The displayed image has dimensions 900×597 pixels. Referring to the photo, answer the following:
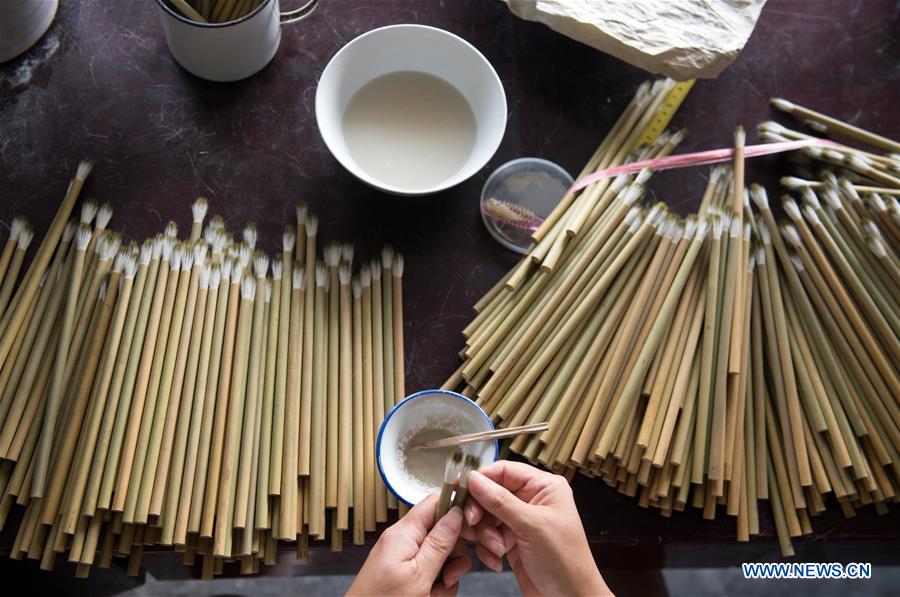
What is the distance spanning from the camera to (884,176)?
5.06 ft

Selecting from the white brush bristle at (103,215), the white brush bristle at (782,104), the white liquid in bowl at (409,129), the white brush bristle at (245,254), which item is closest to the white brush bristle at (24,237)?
the white brush bristle at (103,215)

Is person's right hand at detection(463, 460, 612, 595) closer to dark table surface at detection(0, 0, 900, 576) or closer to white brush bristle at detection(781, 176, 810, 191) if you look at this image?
dark table surface at detection(0, 0, 900, 576)

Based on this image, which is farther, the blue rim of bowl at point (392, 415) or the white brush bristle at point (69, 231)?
the white brush bristle at point (69, 231)

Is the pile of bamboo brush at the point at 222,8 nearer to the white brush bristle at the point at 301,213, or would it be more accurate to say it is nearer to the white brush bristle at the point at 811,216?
the white brush bristle at the point at 301,213

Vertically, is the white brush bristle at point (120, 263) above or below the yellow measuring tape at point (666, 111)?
below

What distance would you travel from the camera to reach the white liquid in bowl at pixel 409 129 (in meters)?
1.51

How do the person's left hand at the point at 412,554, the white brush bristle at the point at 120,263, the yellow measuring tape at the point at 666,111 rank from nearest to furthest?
1. the person's left hand at the point at 412,554
2. the white brush bristle at the point at 120,263
3. the yellow measuring tape at the point at 666,111

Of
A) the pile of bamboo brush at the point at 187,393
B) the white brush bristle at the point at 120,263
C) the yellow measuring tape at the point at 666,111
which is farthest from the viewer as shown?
the yellow measuring tape at the point at 666,111

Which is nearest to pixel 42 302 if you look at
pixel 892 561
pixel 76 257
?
pixel 76 257

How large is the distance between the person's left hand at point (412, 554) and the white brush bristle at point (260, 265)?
51 centimetres

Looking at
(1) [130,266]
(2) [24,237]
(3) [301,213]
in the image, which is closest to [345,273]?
(3) [301,213]

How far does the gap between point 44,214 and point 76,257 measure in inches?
6.1

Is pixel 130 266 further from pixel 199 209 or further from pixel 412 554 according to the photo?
pixel 412 554

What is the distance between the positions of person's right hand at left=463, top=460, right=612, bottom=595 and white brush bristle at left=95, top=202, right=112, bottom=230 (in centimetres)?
82
